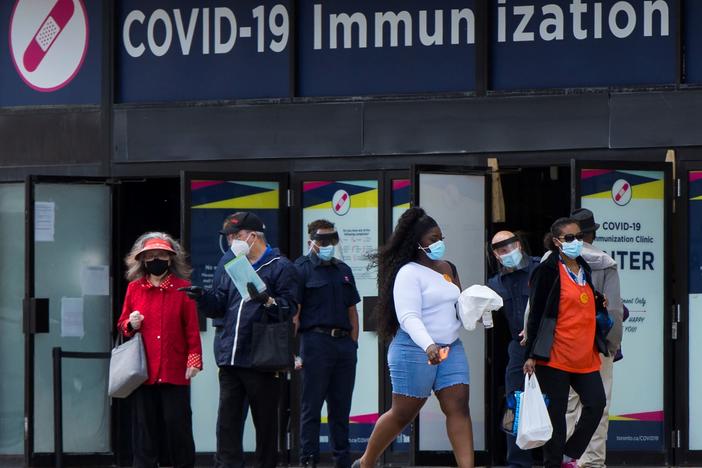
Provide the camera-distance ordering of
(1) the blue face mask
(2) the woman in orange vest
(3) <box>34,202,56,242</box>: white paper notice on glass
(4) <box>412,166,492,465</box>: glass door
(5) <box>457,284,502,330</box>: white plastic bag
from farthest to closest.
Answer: (3) <box>34,202,56,242</box>: white paper notice on glass < (4) <box>412,166,492,465</box>: glass door < (1) the blue face mask < (2) the woman in orange vest < (5) <box>457,284,502,330</box>: white plastic bag

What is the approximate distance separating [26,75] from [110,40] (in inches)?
32.7

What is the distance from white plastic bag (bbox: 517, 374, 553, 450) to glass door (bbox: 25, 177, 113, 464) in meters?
4.68

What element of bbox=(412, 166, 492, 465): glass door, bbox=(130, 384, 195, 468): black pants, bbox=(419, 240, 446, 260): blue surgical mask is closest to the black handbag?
bbox=(130, 384, 195, 468): black pants

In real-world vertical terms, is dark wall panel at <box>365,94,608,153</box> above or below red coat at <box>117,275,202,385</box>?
above

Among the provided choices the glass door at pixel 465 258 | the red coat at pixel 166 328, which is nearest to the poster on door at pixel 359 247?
the glass door at pixel 465 258

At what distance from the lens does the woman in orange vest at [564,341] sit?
9500mm

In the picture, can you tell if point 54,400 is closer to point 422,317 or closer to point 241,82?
point 241,82

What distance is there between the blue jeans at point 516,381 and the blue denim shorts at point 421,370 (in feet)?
3.90

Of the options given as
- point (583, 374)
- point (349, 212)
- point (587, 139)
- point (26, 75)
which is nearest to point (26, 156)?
point (26, 75)

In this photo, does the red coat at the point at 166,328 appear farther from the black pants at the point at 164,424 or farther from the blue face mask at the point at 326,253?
the blue face mask at the point at 326,253

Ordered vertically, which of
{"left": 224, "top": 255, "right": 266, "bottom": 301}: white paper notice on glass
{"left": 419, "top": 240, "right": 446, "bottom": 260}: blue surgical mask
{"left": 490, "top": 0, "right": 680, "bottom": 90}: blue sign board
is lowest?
{"left": 224, "top": 255, "right": 266, "bottom": 301}: white paper notice on glass

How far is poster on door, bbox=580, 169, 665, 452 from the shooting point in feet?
38.1

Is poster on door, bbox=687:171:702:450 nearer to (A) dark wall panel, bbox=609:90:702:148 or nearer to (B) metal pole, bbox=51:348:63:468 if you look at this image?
(A) dark wall panel, bbox=609:90:702:148

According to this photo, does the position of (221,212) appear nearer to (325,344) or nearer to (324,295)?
(324,295)
